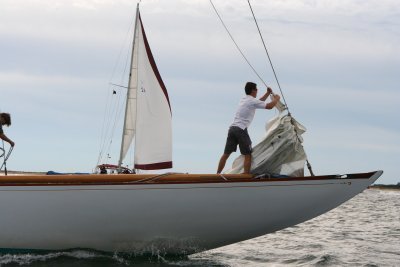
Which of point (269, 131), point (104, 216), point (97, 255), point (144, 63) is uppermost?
point (144, 63)

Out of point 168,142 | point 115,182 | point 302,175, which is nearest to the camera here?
point 115,182

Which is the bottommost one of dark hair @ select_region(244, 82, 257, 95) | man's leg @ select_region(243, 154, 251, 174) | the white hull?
the white hull

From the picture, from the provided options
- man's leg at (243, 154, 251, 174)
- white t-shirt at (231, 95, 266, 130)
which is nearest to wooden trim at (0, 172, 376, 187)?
man's leg at (243, 154, 251, 174)

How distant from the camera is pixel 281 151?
9.68 meters

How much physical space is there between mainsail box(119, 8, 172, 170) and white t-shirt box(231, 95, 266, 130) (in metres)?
8.93

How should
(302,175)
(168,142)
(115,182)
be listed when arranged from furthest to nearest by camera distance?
(168,142) → (302,175) → (115,182)

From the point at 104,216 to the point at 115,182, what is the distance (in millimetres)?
589

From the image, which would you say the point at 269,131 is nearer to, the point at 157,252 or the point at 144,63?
the point at 157,252

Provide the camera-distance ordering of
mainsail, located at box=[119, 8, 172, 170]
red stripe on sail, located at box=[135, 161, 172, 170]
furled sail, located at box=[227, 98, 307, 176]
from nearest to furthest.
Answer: furled sail, located at box=[227, 98, 307, 176] → red stripe on sail, located at box=[135, 161, 172, 170] → mainsail, located at box=[119, 8, 172, 170]

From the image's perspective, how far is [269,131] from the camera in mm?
9875

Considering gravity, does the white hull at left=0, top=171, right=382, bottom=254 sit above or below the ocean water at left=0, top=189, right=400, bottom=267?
above

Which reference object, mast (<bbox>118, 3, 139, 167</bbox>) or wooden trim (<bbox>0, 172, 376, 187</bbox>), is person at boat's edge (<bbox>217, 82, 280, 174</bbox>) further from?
mast (<bbox>118, 3, 139, 167</bbox>)

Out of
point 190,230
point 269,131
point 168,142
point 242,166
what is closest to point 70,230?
point 190,230

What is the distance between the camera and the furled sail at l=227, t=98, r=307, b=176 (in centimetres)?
966
